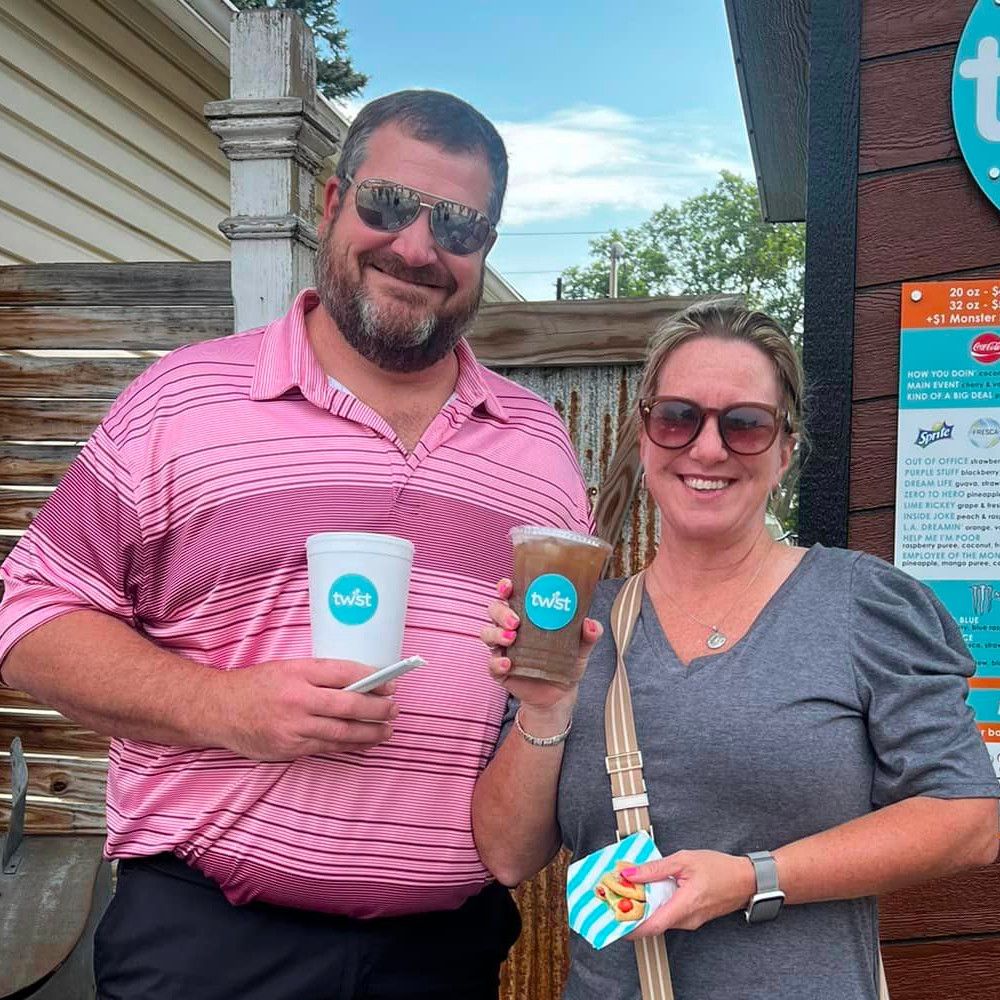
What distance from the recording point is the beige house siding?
185 inches

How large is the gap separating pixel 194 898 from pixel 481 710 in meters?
0.56

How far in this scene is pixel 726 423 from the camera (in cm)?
168

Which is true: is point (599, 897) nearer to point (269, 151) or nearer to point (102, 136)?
point (269, 151)

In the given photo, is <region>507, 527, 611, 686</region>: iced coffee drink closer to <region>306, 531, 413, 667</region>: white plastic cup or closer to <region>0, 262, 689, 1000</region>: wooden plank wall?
<region>306, 531, 413, 667</region>: white plastic cup

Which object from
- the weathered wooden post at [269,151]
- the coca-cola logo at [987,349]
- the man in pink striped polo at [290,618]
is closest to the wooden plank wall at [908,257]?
the coca-cola logo at [987,349]

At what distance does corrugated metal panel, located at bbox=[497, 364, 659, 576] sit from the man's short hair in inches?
48.9

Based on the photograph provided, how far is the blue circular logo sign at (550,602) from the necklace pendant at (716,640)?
Result: 0.26 meters

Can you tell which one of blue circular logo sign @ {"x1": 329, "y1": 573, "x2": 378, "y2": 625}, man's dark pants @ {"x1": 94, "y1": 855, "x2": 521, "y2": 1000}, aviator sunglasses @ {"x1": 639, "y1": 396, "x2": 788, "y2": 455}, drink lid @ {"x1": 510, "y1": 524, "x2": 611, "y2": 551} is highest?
aviator sunglasses @ {"x1": 639, "y1": 396, "x2": 788, "y2": 455}

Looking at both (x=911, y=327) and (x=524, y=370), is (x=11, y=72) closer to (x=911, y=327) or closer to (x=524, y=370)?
(x=524, y=370)

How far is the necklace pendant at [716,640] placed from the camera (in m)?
1.65

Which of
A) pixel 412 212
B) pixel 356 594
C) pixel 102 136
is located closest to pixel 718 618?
pixel 356 594

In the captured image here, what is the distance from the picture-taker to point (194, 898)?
1838 millimetres

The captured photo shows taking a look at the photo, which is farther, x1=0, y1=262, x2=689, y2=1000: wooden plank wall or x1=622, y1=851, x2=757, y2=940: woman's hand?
x1=0, y1=262, x2=689, y2=1000: wooden plank wall

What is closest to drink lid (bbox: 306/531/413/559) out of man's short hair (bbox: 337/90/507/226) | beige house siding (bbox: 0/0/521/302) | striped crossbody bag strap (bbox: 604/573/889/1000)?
striped crossbody bag strap (bbox: 604/573/889/1000)
